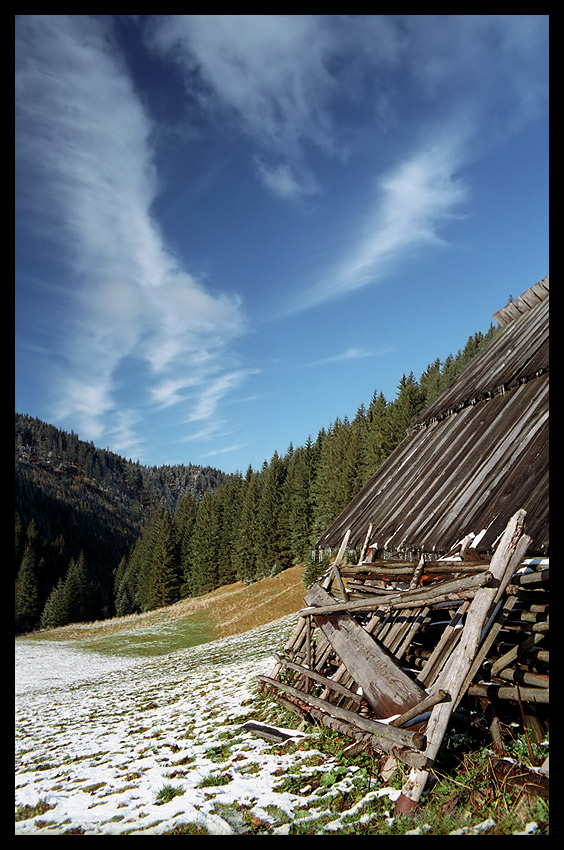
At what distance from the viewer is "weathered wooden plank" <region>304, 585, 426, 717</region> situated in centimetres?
532

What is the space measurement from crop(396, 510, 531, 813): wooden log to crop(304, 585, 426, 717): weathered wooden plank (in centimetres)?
40

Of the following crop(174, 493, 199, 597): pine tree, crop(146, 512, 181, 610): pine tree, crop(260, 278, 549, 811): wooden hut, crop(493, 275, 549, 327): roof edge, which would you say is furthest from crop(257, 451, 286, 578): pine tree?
crop(260, 278, 549, 811): wooden hut

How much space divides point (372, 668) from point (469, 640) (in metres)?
1.48

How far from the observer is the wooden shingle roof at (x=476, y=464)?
6.75 metres

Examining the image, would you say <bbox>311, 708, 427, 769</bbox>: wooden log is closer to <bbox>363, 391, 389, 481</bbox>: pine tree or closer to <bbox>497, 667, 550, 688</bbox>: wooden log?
<bbox>497, 667, 550, 688</bbox>: wooden log

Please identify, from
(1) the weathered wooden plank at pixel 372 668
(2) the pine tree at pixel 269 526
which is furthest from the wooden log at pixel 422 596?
(2) the pine tree at pixel 269 526

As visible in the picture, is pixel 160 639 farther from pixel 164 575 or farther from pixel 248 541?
pixel 164 575

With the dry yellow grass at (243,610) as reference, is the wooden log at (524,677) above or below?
above

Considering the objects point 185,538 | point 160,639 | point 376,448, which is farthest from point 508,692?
point 185,538

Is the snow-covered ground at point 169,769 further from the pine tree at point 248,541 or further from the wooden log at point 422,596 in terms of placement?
the pine tree at point 248,541

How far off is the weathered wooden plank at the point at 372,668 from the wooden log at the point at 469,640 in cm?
40

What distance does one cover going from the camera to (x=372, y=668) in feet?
19.0
